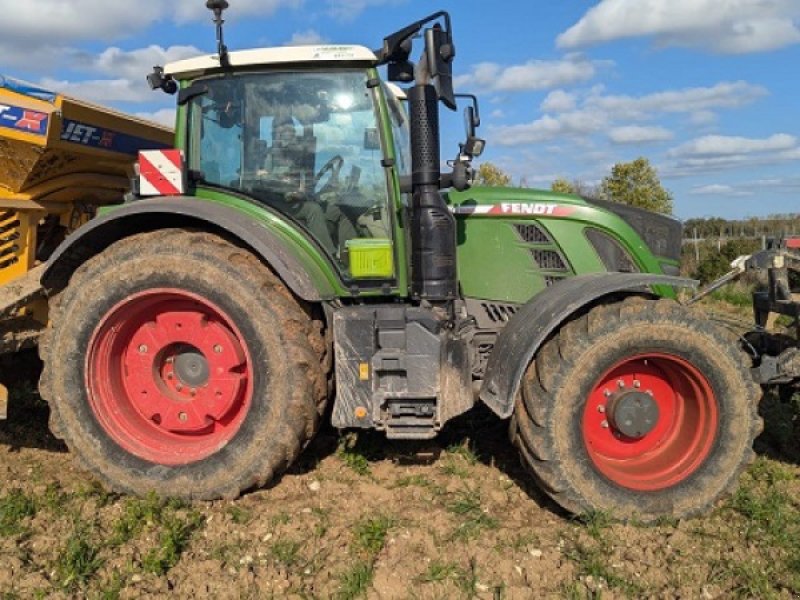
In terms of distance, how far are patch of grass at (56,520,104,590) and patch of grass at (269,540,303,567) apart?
80 cm

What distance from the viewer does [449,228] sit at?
13.5 feet

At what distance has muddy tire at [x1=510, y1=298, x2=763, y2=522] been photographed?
3799mm

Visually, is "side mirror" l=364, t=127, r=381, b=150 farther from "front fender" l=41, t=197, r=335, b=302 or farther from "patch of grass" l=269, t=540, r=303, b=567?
"patch of grass" l=269, t=540, r=303, b=567

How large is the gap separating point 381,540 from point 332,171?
2.06 metres

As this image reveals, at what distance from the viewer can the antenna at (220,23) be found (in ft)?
12.7

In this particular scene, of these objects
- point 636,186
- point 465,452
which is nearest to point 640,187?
point 636,186

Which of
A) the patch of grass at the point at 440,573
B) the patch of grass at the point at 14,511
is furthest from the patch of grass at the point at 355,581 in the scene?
the patch of grass at the point at 14,511

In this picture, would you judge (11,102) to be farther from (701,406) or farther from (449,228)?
(701,406)

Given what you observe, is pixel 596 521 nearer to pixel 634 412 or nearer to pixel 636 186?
pixel 634 412

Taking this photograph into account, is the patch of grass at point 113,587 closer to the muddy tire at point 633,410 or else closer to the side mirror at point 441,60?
the muddy tire at point 633,410

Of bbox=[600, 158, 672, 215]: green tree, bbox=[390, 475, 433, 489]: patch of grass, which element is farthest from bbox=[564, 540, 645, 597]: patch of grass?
bbox=[600, 158, 672, 215]: green tree

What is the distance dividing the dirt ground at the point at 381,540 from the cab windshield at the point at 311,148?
1390mm

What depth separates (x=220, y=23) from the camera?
3967 mm

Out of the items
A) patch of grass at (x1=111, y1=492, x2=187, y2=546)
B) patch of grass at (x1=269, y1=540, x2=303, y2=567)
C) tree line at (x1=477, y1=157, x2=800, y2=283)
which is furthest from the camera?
tree line at (x1=477, y1=157, x2=800, y2=283)
